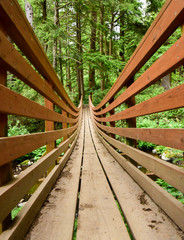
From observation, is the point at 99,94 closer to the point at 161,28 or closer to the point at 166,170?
the point at 161,28

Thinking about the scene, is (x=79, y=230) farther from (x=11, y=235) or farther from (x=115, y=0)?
(x=115, y=0)

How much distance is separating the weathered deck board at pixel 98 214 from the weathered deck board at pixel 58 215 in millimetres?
71

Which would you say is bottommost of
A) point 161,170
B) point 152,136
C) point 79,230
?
point 79,230

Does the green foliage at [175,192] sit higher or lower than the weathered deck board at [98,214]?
lower

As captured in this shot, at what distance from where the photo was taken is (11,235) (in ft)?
2.83

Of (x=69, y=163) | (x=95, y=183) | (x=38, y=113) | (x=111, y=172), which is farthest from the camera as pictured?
(x=69, y=163)

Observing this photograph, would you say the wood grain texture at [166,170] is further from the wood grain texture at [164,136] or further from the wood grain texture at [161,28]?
the wood grain texture at [161,28]

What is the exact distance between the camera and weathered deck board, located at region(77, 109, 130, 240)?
1060 mm

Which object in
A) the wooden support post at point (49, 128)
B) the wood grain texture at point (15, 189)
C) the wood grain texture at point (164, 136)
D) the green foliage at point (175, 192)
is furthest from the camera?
the wooden support post at point (49, 128)

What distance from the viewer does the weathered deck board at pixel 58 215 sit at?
105 cm

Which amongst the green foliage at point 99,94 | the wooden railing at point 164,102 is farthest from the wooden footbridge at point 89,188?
the green foliage at point 99,94

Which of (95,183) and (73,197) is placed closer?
(73,197)

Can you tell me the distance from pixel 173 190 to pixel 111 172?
837mm

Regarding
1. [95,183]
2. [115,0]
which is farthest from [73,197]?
[115,0]
